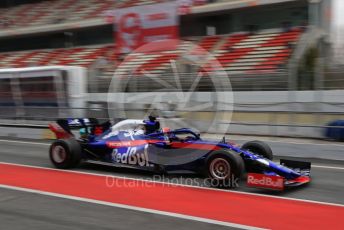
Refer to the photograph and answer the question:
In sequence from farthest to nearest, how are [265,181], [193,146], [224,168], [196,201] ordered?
[193,146] < [224,168] < [265,181] < [196,201]

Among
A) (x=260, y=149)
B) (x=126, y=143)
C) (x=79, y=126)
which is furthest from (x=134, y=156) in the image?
(x=260, y=149)

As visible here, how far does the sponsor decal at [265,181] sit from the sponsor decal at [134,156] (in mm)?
1960

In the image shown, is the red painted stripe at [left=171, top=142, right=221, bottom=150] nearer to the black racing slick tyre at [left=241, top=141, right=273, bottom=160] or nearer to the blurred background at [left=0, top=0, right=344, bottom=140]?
the black racing slick tyre at [left=241, top=141, right=273, bottom=160]

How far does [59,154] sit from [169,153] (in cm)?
258

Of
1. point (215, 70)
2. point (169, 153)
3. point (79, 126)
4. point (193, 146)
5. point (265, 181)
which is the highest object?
point (215, 70)

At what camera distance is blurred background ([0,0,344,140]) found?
42.6 ft

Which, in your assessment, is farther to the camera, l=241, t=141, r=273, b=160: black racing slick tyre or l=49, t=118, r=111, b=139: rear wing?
l=49, t=118, r=111, b=139: rear wing

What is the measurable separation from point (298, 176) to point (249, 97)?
329 inches

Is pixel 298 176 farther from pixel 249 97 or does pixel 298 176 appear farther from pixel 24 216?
pixel 249 97

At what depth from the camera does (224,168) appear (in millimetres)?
7215

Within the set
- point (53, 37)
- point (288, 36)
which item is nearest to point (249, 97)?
point (288, 36)

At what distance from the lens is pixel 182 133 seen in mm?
8188

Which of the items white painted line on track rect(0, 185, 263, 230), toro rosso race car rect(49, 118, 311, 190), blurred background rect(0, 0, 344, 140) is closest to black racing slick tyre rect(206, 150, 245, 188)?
toro rosso race car rect(49, 118, 311, 190)

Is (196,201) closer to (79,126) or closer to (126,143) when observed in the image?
(126,143)
